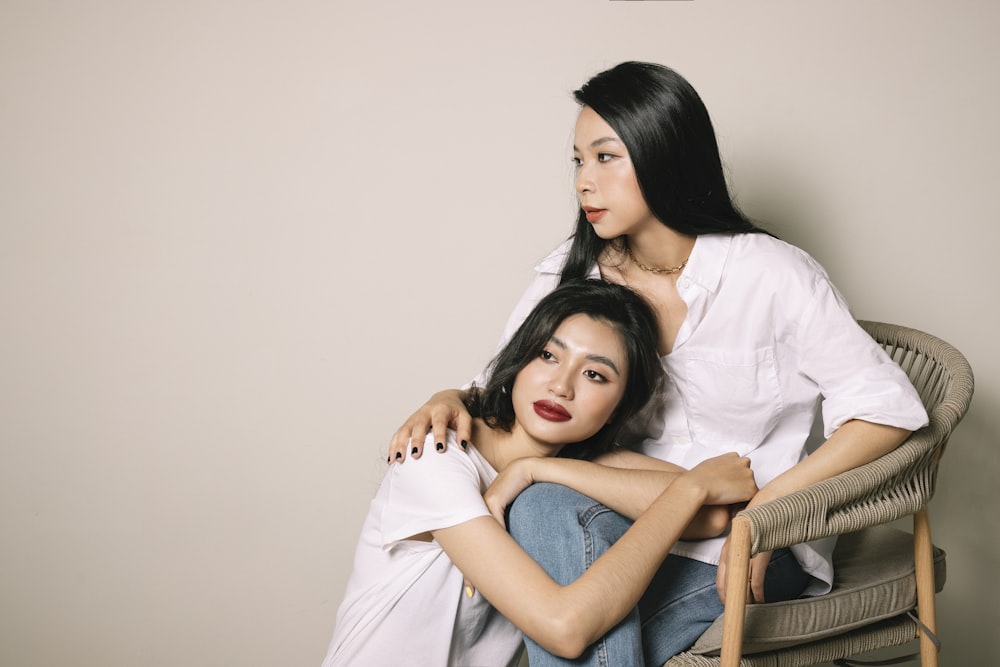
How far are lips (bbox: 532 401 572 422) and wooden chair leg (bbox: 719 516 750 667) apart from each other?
42 cm

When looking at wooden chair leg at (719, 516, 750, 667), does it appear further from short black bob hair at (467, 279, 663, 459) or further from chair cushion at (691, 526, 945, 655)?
short black bob hair at (467, 279, 663, 459)

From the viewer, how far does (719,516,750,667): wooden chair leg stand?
126 cm

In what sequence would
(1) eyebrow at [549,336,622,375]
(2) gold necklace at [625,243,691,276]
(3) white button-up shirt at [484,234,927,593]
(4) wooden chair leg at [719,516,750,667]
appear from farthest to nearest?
(2) gold necklace at [625,243,691,276]
(1) eyebrow at [549,336,622,375]
(3) white button-up shirt at [484,234,927,593]
(4) wooden chair leg at [719,516,750,667]

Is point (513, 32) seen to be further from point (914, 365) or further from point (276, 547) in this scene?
point (276, 547)

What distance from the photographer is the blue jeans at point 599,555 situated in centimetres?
134

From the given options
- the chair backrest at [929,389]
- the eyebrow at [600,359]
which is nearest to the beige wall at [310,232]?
the chair backrest at [929,389]

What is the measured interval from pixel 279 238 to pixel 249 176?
0.17 meters

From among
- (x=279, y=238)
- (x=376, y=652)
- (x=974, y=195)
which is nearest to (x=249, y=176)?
(x=279, y=238)

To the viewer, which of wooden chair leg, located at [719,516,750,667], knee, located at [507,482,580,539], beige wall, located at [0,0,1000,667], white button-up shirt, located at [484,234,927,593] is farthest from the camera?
beige wall, located at [0,0,1000,667]

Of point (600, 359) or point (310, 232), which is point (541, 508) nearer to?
point (600, 359)

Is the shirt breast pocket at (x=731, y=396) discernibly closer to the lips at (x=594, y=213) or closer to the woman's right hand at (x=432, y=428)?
the lips at (x=594, y=213)

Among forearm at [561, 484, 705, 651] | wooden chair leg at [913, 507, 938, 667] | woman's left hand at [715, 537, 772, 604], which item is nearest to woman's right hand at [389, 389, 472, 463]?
forearm at [561, 484, 705, 651]

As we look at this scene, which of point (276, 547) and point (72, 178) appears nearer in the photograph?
point (72, 178)

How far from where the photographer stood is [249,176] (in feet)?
7.73
